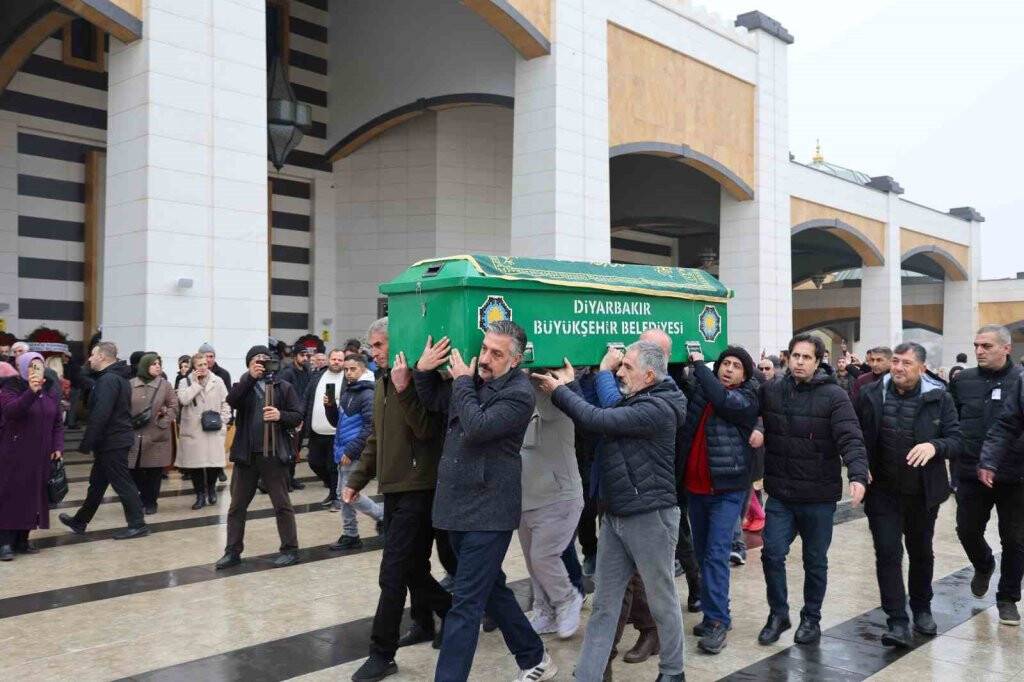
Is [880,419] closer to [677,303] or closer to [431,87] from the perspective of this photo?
[677,303]

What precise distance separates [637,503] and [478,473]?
74cm

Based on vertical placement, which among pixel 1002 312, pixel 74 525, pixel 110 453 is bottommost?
pixel 74 525

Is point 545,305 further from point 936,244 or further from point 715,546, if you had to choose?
point 936,244

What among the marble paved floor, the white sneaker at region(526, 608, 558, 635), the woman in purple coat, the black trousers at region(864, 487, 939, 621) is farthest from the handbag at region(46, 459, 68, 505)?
the black trousers at region(864, 487, 939, 621)

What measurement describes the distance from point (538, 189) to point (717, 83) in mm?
6276

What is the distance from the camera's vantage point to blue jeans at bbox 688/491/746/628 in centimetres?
494

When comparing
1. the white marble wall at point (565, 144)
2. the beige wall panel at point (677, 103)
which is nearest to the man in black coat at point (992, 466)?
the white marble wall at point (565, 144)

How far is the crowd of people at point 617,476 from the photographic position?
13.3 ft

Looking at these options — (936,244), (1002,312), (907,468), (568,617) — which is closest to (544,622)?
(568,617)

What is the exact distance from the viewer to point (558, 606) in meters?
4.98

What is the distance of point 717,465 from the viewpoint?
502cm

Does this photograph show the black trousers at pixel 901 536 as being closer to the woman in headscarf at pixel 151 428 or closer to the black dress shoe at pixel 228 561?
the black dress shoe at pixel 228 561

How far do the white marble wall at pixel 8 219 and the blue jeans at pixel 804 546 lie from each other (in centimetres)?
1481

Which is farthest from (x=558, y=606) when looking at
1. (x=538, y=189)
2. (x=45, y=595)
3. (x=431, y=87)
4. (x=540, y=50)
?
(x=431, y=87)
